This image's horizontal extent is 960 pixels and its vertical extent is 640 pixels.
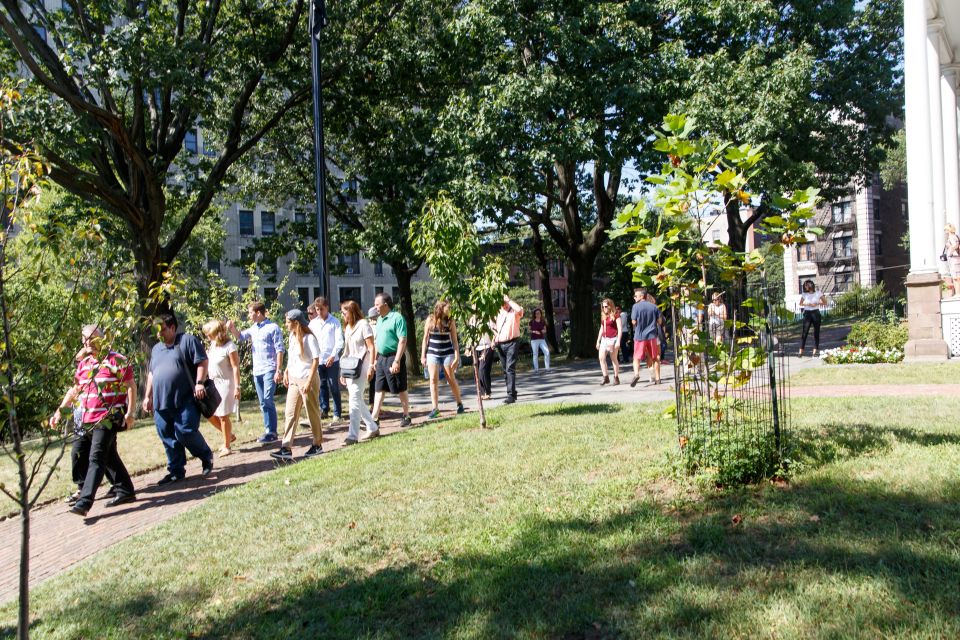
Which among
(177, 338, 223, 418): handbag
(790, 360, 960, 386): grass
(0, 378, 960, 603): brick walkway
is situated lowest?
(0, 378, 960, 603): brick walkway

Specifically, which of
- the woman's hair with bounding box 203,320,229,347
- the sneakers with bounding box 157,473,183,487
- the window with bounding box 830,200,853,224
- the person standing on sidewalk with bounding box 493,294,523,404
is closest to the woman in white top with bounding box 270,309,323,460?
the sneakers with bounding box 157,473,183,487

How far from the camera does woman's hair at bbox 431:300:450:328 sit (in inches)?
401

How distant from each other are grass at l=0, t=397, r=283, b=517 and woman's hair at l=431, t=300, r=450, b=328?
11.3 feet

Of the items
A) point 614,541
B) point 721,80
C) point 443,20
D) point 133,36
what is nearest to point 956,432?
point 614,541

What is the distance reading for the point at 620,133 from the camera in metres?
17.4

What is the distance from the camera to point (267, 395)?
407 inches

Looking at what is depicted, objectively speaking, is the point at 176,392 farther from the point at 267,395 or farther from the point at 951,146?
the point at 951,146

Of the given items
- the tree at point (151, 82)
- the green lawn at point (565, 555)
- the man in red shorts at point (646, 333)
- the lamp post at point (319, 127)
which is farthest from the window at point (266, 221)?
the green lawn at point (565, 555)

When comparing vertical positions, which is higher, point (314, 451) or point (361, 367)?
point (361, 367)

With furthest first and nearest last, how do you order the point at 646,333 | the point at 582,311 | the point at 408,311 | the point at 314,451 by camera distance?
the point at 582,311 < the point at 408,311 < the point at 646,333 < the point at 314,451

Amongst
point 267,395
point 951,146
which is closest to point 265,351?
point 267,395

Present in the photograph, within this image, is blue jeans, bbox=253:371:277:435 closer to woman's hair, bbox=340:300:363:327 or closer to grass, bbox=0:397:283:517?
grass, bbox=0:397:283:517

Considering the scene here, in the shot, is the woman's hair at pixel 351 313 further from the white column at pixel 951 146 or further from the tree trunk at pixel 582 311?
the white column at pixel 951 146

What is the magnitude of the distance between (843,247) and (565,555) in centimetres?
7221
